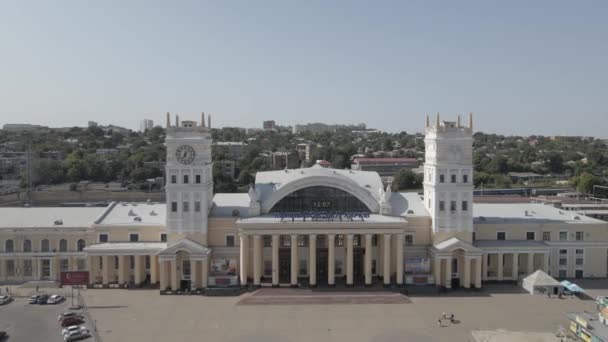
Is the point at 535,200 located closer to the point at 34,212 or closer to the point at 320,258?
the point at 320,258

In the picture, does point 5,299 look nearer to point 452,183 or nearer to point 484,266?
point 452,183

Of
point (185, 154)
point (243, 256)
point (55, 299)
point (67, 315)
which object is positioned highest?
point (185, 154)

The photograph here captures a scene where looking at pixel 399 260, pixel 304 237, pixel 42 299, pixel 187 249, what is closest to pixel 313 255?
pixel 304 237

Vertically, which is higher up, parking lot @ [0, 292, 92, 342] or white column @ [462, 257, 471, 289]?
white column @ [462, 257, 471, 289]

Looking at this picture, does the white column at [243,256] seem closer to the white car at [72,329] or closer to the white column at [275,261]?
the white column at [275,261]

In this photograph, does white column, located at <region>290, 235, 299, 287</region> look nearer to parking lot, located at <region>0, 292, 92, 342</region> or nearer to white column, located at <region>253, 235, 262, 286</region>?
white column, located at <region>253, 235, 262, 286</region>

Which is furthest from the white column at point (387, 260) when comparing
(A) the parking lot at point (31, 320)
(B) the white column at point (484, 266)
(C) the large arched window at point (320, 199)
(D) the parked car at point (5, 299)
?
(D) the parked car at point (5, 299)

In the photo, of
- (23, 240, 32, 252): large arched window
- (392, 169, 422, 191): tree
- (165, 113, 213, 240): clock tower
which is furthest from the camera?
(392, 169, 422, 191): tree

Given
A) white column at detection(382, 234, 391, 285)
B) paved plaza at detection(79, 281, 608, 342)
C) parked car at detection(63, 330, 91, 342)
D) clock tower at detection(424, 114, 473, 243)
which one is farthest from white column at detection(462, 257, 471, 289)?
parked car at detection(63, 330, 91, 342)
